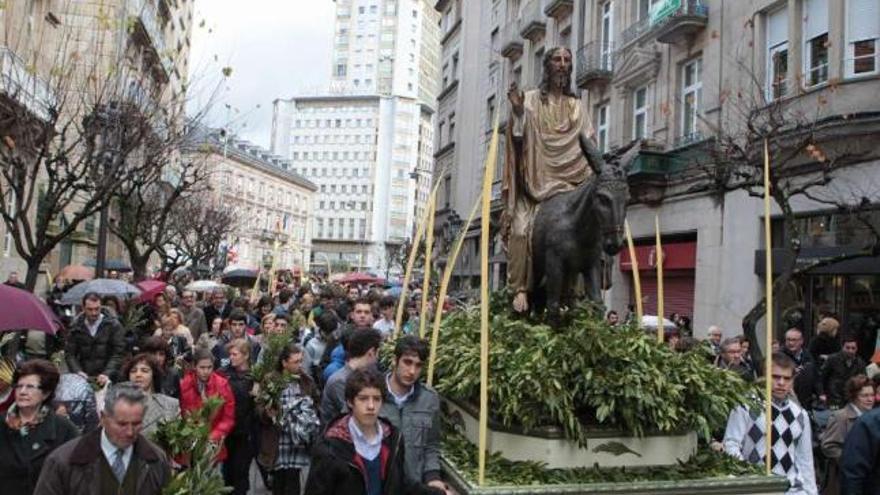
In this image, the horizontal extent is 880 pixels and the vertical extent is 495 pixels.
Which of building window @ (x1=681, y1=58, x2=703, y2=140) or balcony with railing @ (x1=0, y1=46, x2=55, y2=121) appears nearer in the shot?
balcony with railing @ (x1=0, y1=46, x2=55, y2=121)

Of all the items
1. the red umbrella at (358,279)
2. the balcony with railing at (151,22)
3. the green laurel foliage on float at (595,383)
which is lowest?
the green laurel foliage on float at (595,383)

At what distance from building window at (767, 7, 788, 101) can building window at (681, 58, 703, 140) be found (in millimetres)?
2608

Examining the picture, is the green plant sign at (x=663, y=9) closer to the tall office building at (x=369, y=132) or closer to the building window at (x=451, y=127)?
the building window at (x=451, y=127)

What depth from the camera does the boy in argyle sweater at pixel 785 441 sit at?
4.97 meters

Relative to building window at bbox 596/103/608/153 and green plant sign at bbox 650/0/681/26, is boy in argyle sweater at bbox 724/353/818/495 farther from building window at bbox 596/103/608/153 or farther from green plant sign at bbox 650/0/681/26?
building window at bbox 596/103/608/153

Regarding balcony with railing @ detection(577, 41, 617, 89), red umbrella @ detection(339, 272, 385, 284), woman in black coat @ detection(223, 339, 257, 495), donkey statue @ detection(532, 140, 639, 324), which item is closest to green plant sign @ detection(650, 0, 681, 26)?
balcony with railing @ detection(577, 41, 617, 89)

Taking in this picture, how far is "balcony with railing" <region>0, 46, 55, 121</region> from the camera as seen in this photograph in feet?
52.2

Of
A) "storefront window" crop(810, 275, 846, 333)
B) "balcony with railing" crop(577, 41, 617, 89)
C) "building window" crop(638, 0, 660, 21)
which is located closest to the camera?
"storefront window" crop(810, 275, 846, 333)

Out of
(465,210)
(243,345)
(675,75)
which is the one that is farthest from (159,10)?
(243,345)

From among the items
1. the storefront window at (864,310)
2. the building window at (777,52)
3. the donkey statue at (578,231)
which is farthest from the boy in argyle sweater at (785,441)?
the building window at (777,52)

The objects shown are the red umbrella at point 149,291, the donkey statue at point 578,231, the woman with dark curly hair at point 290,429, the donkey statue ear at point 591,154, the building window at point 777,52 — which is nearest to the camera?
the donkey statue at point 578,231

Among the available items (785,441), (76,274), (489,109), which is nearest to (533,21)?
(489,109)

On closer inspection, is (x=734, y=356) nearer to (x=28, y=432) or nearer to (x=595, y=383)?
(x=595, y=383)

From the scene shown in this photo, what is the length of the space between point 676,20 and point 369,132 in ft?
340
